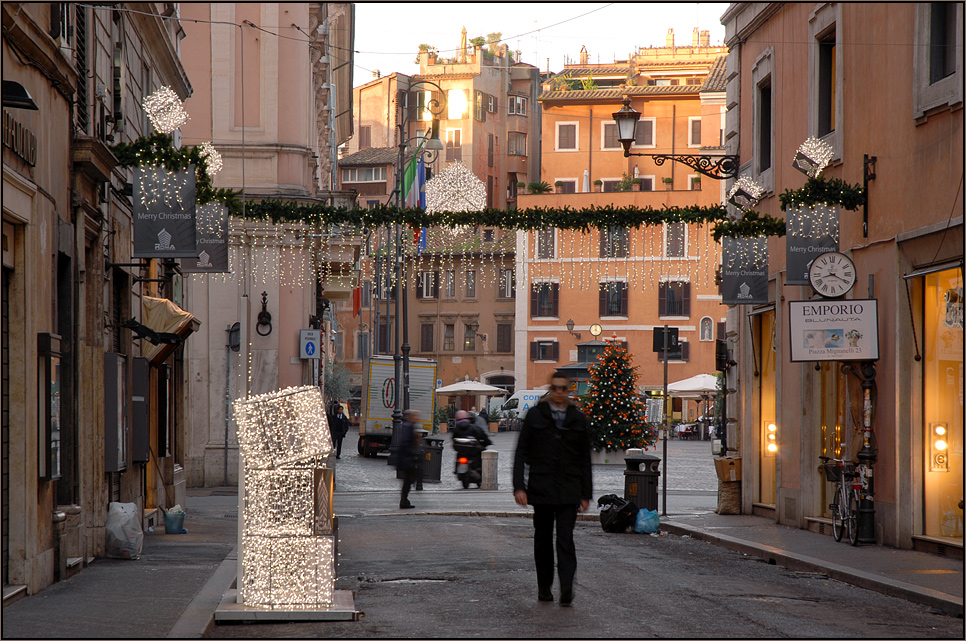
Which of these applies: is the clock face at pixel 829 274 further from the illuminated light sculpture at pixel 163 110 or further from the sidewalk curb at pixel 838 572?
the illuminated light sculpture at pixel 163 110

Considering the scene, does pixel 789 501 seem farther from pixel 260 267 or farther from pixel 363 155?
pixel 363 155

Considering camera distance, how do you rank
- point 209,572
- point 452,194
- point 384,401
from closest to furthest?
point 209,572 < point 452,194 < point 384,401

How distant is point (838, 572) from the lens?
483 inches

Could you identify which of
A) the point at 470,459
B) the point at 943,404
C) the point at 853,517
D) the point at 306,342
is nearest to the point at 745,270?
the point at 853,517

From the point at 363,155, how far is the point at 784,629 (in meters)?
86.5

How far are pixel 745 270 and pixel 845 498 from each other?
14.4ft

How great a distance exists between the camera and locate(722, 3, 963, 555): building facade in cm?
1396

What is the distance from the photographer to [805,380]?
58.7 feet

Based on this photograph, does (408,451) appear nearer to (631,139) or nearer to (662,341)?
(662,341)

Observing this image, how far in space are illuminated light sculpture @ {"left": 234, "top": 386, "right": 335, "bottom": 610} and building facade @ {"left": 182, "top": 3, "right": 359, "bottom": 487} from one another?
59.9ft

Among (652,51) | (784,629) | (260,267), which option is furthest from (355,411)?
(784,629)

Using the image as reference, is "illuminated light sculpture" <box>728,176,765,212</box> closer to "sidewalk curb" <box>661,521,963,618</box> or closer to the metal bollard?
"sidewalk curb" <box>661,521,963,618</box>

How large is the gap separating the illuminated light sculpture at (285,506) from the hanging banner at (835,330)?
7548 mm

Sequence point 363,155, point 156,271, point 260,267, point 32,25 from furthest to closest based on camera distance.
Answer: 1. point 363,155
2. point 260,267
3. point 156,271
4. point 32,25
